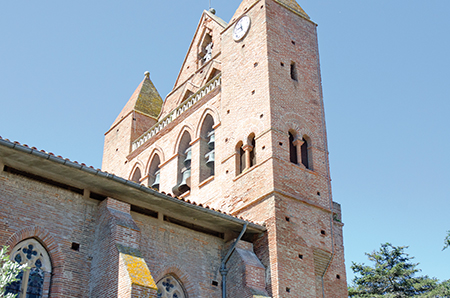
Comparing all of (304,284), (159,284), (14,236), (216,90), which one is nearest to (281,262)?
(304,284)

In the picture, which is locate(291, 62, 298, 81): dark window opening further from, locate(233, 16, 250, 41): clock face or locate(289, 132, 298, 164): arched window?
locate(289, 132, 298, 164): arched window

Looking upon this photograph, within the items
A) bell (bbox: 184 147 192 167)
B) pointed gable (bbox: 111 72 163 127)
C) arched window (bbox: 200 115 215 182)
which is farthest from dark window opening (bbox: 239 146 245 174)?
pointed gable (bbox: 111 72 163 127)

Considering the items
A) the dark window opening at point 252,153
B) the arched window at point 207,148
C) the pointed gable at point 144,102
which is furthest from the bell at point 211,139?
the pointed gable at point 144,102

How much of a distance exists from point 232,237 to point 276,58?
674cm

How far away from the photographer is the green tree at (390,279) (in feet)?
87.8

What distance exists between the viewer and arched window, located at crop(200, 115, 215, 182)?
22969mm

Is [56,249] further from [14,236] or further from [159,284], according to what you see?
[159,284]

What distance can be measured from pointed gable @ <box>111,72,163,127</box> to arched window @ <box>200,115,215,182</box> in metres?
5.90

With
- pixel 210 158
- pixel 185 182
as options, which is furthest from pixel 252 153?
pixel 185 182

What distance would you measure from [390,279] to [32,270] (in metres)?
17.8

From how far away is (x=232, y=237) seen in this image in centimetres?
1769

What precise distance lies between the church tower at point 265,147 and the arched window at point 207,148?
4 centimetres

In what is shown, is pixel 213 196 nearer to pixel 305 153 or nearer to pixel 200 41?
pixel 305 153

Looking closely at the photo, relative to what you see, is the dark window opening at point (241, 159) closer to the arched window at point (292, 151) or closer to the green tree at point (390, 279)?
the arched window at point (292, 151)
